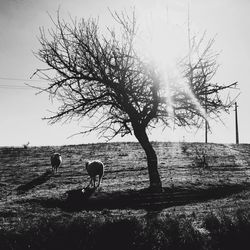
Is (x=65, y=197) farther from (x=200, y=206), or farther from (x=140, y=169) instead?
(x=140, y=169)

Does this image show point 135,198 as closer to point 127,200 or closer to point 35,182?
point 127,200

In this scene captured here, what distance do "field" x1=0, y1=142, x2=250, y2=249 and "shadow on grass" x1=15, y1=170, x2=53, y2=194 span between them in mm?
68

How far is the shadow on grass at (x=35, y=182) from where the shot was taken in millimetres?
20742

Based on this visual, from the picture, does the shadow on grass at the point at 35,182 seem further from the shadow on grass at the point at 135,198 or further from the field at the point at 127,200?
the shadow on grass at the point at 135,198

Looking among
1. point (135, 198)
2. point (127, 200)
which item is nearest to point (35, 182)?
point (127, 200)

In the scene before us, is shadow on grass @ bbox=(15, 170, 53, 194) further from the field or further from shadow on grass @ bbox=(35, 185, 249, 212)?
shadow on grass @ bbox=(35, 185, 249, 212)

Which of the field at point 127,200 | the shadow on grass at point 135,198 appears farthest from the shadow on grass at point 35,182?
the shadow on grass at point 135,198

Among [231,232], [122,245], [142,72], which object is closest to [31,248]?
[122,245]

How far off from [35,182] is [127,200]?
915 centimetres

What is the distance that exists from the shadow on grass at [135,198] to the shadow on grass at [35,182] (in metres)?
4.38

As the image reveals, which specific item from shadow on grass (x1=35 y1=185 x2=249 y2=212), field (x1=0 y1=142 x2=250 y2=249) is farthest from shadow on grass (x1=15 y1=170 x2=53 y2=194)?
shadow on grass (x1=35 y1=185 x2=249 y2=212)

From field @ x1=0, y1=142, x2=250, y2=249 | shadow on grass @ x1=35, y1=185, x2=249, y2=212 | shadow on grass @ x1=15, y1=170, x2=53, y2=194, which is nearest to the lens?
field @ x1=0, y1=142, x2=250, y2=249

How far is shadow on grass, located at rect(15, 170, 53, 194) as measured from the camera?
2074 cm

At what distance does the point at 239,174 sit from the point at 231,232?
50.6 feet
